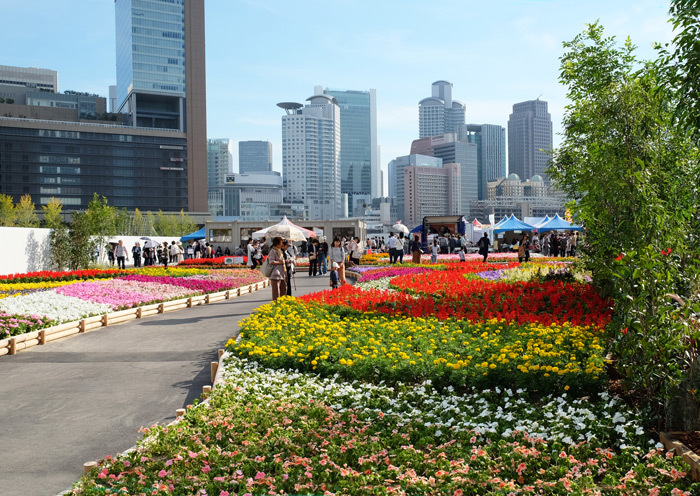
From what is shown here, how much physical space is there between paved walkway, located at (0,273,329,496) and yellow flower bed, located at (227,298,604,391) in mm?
1278

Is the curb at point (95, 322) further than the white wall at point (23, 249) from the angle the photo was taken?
No

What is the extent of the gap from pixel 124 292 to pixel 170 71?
135996 mm

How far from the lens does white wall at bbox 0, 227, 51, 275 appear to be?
25344 mm

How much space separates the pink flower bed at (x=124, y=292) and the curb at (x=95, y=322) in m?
0.60

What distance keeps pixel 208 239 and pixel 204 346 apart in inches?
1809

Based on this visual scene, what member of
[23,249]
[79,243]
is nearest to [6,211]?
[79,243]

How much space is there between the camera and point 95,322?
13438 mm

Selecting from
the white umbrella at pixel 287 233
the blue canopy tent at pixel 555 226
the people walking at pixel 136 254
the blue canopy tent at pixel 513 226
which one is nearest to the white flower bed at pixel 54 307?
the white umbrella at pixel 287 233

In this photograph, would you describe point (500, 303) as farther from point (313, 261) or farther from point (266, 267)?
point (313, 261)

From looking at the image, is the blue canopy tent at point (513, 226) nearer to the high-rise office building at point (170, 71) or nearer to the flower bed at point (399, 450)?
the flower bed at point (399, 450)

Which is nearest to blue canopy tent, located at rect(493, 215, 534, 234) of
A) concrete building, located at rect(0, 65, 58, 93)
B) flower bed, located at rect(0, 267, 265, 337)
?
flower bed, located at rect(0, 267, 265, 337)

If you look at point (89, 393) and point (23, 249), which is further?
point (23, 249)

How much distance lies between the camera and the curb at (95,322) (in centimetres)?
1087

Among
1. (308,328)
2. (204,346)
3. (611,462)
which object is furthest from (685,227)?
(204,346)
